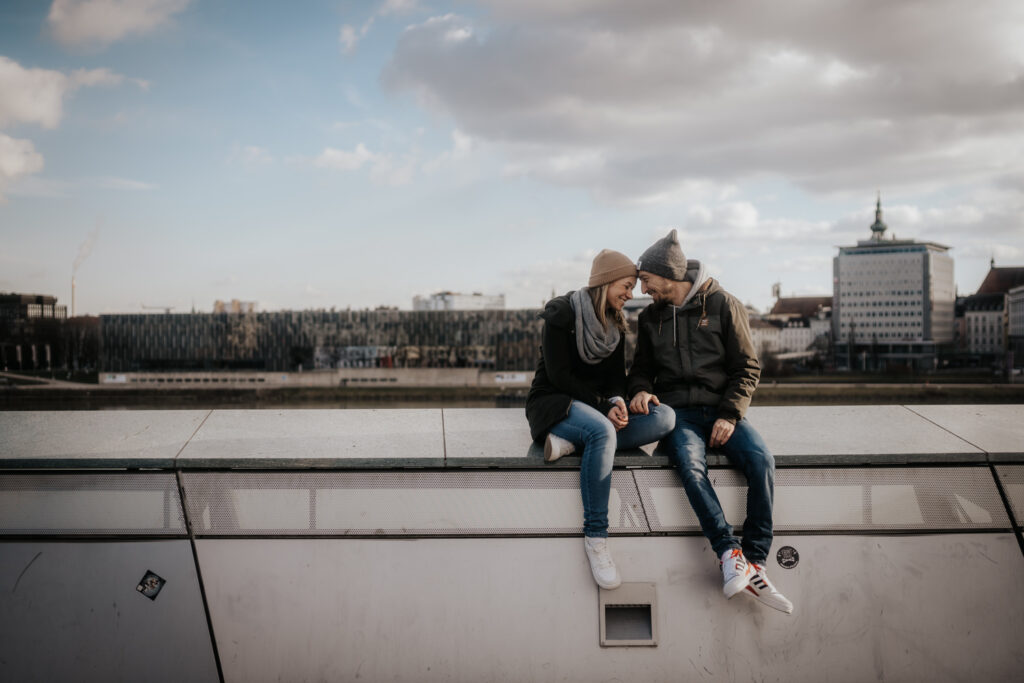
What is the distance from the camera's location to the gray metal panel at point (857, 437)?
3258mm

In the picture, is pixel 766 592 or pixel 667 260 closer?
pixel 766 592

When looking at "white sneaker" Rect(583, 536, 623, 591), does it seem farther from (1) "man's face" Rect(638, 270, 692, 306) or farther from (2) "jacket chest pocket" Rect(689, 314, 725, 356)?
(1) "man's face" Rect(638, 270, 692, 306)

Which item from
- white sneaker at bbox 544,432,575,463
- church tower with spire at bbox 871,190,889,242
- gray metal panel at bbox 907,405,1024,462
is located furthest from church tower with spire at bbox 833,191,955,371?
white sneaker at bbox 544,432,575,463

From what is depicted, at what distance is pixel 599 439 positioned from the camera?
3189mm

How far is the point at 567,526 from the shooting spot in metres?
3.21

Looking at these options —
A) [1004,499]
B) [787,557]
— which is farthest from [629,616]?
[1004,499]

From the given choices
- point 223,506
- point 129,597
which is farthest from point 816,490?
point 129,597

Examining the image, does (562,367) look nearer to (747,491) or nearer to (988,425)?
(747,491)

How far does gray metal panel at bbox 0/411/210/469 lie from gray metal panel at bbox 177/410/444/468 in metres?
Result: 0.11

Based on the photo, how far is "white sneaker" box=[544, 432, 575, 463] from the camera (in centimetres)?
320

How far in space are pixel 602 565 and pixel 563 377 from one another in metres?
0.85

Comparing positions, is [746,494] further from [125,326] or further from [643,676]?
[125,326]

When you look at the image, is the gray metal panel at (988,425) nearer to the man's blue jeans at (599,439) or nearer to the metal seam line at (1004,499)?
the metal seam line at (1004,499)

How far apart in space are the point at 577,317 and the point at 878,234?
142m
